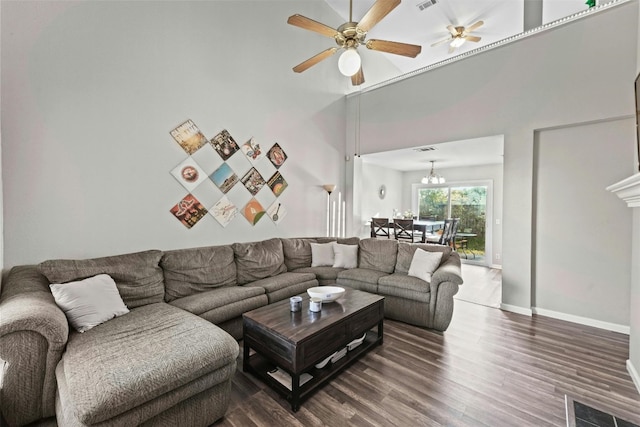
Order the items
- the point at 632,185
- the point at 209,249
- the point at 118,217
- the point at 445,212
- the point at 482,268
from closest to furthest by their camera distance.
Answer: the point at 632,185 → the point at 118,217 → the point at 209,249 → the point at 482,268 → the point at 445,212

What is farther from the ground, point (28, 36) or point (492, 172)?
point (28, 36)

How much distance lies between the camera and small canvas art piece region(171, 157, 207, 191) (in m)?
3.13

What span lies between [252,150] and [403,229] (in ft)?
10.6

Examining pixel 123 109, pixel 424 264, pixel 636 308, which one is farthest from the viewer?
pixel 424 264

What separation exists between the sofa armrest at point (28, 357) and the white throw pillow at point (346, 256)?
2.97 metres

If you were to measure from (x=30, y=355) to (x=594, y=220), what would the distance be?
516 centimetres

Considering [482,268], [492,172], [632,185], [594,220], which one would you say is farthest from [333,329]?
[492,172]

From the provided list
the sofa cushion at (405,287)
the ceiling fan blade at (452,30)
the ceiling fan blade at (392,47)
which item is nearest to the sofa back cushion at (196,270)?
the sofa cushion at (405,287)

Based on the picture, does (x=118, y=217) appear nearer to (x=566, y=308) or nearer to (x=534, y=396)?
(x=534, y=396)

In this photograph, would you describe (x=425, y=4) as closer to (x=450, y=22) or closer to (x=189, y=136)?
(x=450, y=22)

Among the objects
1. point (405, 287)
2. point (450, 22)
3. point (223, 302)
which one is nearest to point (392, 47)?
point (405, 287)

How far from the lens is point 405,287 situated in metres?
3.14

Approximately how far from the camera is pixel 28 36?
2230mm

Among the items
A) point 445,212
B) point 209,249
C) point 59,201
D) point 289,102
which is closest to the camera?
point 59,201
